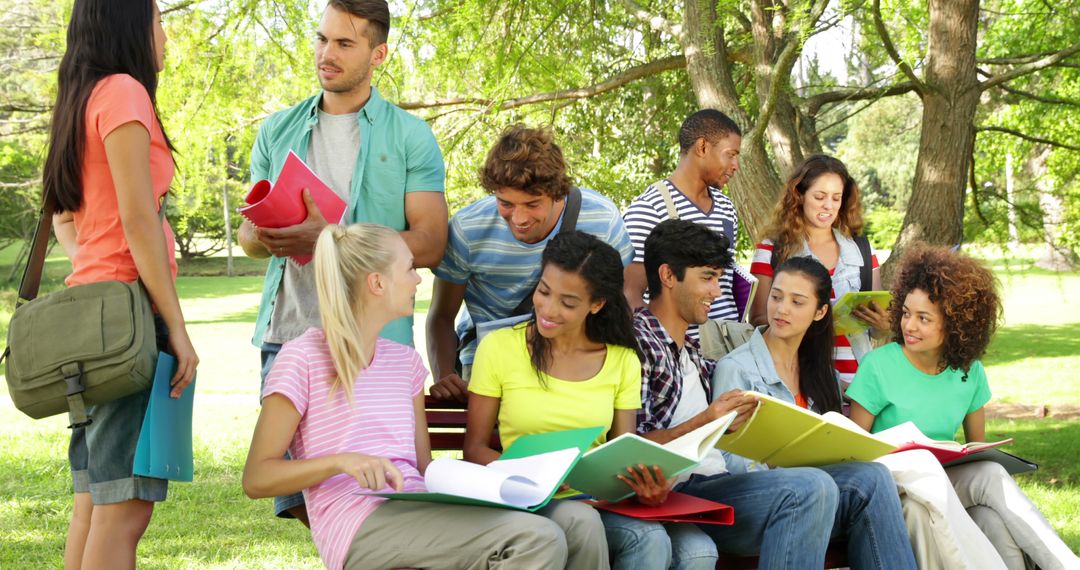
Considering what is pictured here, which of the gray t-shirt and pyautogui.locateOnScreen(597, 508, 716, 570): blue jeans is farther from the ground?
the gray t-shirt

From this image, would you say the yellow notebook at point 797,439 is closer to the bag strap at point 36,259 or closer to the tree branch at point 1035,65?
the bag strap at point 36,259

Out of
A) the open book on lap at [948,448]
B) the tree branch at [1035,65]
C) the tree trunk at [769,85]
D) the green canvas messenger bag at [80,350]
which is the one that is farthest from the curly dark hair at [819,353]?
the tree branch at [1035,65]

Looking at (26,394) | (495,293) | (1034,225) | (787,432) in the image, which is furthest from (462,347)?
(1034,225)

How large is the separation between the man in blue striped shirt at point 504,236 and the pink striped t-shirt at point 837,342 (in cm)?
65

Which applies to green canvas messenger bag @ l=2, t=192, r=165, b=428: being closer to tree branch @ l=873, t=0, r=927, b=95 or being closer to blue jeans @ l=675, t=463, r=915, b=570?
blue jeans @ l=675, t=463, r=915, b=570

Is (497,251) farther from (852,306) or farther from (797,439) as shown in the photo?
(852,306)

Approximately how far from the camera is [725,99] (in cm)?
754

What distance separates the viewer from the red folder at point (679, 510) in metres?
2.92

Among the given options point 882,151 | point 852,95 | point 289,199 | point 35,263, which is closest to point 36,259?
point 35,263

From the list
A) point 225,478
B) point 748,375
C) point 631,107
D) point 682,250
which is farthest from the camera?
point 631,107

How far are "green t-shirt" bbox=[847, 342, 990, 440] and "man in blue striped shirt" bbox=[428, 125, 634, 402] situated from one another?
95cm

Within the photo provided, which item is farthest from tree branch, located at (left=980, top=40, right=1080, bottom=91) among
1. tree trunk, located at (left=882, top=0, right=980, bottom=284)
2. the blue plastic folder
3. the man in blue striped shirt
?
the blue plastic folder

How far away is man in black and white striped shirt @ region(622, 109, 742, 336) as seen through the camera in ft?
13.7

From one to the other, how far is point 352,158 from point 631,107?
737cm
